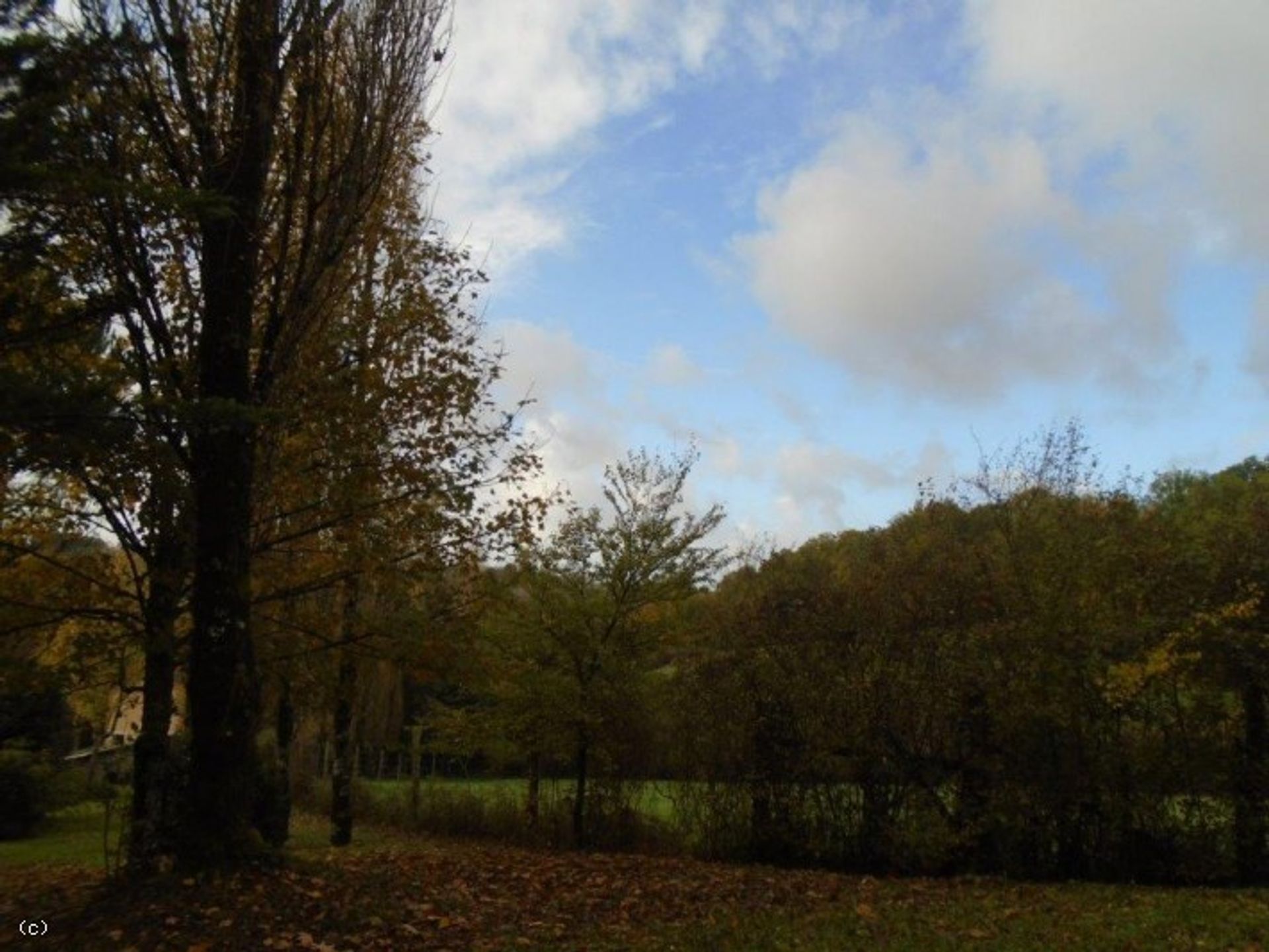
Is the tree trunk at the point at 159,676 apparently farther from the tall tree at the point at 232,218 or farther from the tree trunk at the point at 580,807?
the tree trunk at the point at 580,807

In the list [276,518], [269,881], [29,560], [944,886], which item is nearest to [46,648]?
[29,560]

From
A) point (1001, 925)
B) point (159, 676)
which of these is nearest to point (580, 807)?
point (159, 676)

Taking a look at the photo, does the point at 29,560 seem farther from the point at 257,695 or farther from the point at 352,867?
the point at 352,867

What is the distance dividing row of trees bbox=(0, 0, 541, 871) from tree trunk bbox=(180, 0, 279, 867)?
0.07ft

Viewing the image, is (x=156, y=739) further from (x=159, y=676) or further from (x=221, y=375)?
(x=221, y=375)

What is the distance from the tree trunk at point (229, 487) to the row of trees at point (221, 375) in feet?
0.07

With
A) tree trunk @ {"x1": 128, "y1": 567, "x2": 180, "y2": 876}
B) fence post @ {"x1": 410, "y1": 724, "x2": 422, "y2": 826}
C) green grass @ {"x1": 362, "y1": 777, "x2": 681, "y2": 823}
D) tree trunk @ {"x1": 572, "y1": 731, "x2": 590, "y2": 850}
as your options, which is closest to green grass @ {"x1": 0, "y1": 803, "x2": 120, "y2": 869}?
tree trunk @ {"x1": 128, "y1": 567, "x2": 180, "y2": 876}

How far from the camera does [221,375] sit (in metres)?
9.09

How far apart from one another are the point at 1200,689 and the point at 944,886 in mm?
4135

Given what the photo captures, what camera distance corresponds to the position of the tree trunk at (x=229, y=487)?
8.54 m

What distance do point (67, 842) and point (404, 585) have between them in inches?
498

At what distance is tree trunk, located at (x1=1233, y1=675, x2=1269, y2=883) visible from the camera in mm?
11969

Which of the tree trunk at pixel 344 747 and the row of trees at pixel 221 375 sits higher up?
the row of trees at pixel 221 375

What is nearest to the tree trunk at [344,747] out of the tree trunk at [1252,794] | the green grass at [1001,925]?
the green grass at [1001,925]
